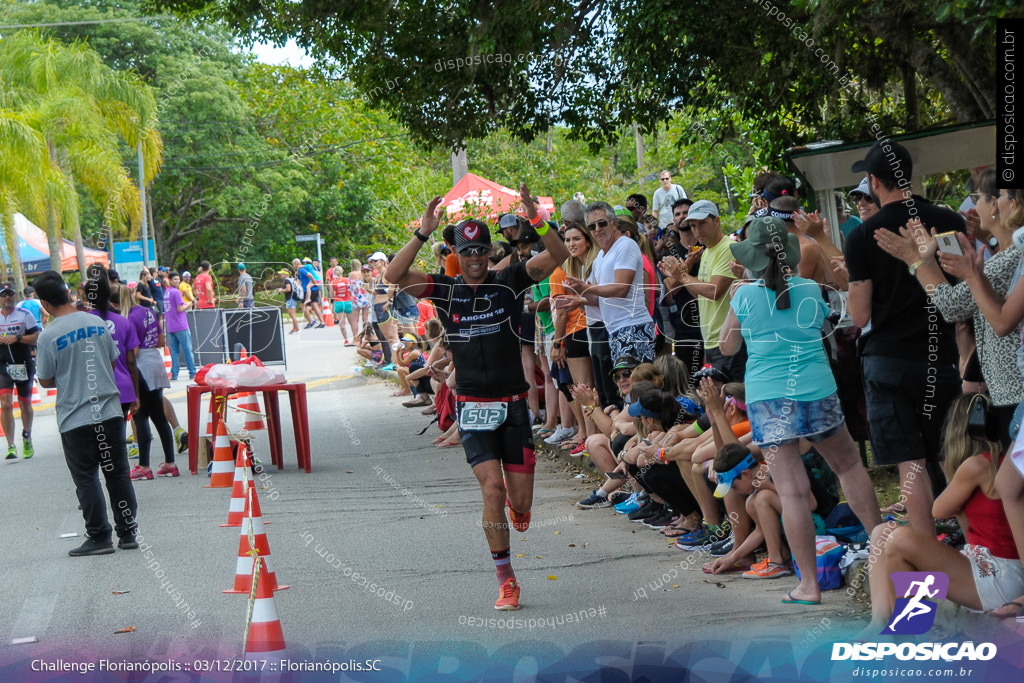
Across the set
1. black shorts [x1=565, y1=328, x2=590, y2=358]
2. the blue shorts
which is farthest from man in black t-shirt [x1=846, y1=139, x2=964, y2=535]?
black shorts [x1=565, y1=328, x2=590, y2=358]

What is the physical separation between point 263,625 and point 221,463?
5691 millimetres

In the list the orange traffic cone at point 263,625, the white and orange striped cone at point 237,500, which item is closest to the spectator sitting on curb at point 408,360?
the white and orange striped cone at point 237,500

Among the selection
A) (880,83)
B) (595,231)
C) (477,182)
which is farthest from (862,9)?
(477,182)

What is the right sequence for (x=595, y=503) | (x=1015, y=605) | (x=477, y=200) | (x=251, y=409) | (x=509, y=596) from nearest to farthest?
1. (x=1015, y=605)
2. (x=509, y=596)
3. (x=595, y=503)
4. (x=251, y=409)
5. (x=477, y=200)

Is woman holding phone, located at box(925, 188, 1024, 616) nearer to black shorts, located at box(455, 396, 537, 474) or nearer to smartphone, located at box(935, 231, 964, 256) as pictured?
smartphone, located at box(935, 231, 964, 256)

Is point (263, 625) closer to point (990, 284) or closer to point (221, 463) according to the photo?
point (990, 284)

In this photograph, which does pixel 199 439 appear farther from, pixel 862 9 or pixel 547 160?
pixel 547 160

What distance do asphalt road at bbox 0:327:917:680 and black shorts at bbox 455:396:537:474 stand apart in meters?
0.79

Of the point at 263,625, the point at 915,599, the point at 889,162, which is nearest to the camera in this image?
the point at 915,599

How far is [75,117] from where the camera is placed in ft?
106

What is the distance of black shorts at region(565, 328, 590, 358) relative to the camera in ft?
32.7

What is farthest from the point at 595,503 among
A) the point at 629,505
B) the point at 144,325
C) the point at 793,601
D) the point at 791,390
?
the point at 144,325

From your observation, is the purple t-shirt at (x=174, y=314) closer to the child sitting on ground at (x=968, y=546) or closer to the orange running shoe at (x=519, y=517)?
the orange running shoe at (x=519, y=517)

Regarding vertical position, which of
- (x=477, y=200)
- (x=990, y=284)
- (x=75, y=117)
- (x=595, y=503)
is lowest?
(x=595, y=503)
